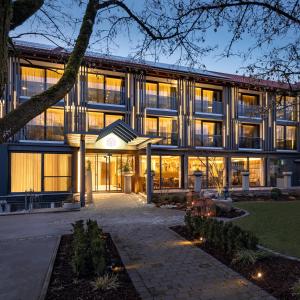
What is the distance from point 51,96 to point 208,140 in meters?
23.0

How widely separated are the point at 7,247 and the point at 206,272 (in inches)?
218

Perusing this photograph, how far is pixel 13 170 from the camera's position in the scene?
19734 millimetres

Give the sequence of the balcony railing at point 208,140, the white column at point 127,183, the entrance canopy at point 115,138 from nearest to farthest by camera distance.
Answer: the entrance canopy at point 115,138, the white column at point 127,183, the balcony railing at point 208,140

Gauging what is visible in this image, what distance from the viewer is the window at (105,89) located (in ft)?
73.4

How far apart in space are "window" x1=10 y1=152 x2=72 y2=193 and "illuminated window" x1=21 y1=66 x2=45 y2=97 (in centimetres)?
451

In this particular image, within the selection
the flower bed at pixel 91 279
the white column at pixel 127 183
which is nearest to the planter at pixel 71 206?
the white column at pixel 127 183

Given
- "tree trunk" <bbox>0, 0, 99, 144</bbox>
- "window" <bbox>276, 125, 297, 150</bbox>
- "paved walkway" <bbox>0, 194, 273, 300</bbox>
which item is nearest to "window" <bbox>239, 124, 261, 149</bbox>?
"window" <bbox>276, 125, 297, 150</bbox>

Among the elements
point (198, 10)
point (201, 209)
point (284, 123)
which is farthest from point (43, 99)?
point (284, 123)

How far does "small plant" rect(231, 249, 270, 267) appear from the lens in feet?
20.5

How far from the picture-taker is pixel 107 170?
22.0 metres

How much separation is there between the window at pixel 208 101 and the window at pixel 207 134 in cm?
117

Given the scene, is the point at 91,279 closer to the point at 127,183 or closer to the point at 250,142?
the point at 127,183

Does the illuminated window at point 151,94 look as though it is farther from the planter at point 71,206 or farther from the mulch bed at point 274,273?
the mulch bed at point 274,273

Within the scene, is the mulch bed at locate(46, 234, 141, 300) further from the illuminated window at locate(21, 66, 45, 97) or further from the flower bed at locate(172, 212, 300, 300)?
the illuminated window at locate(21, 66, 45, 97)
